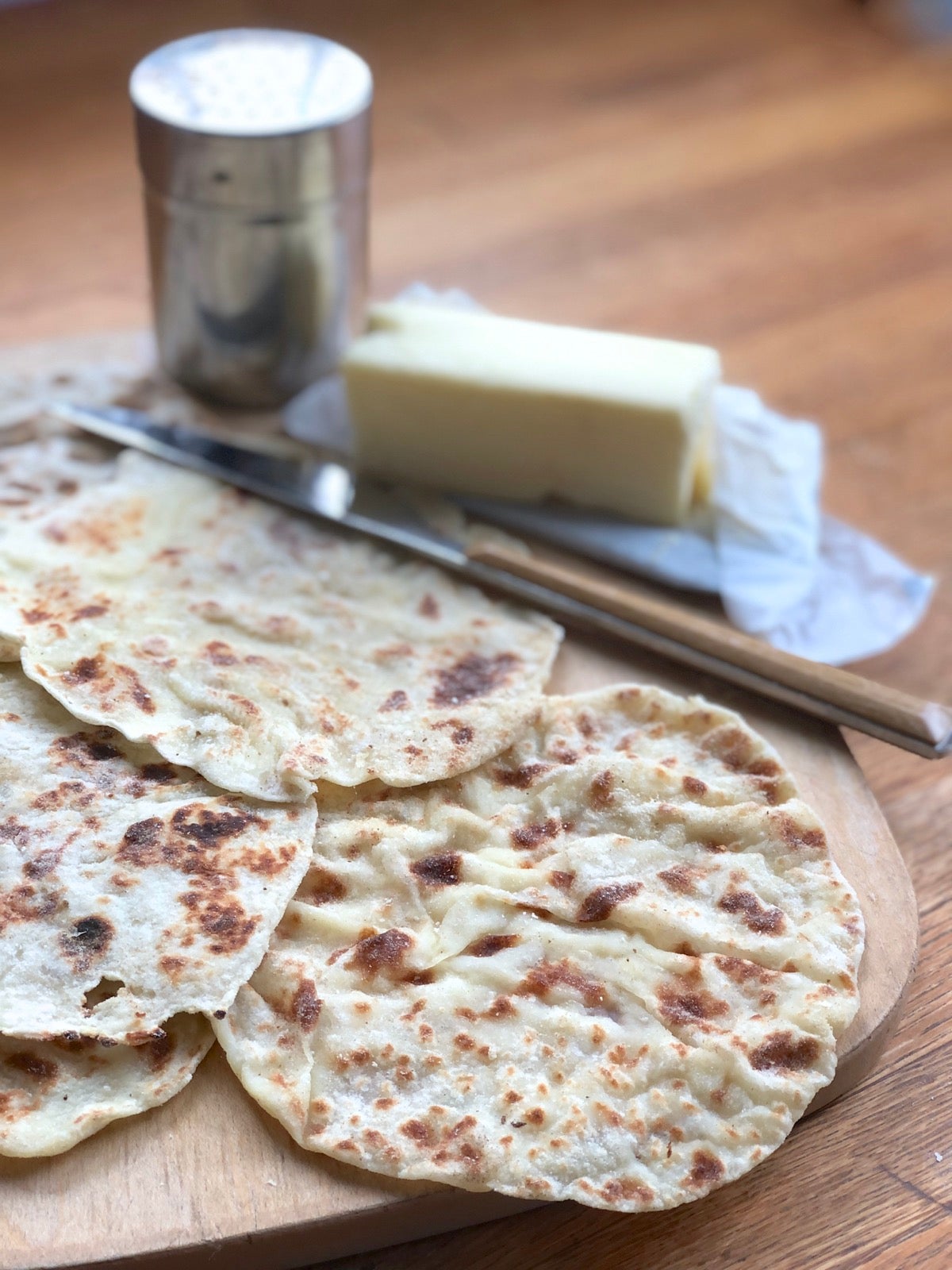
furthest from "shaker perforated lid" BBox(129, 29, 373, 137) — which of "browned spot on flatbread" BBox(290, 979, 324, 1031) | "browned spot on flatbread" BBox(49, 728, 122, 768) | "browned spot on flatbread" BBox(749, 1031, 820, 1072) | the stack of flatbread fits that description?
"browned spot on flatbread" BBox(749, 1031, 820, 1072)

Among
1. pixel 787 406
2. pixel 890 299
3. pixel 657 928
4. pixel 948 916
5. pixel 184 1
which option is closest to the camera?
pixel 657 928

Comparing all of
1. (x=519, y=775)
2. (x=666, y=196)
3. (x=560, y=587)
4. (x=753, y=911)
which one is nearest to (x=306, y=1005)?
(x=519, y=775)

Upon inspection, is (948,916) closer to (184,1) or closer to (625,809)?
(625,809)

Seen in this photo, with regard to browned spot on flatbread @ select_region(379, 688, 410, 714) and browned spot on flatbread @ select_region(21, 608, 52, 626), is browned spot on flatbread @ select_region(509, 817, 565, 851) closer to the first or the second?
browned spot on flatbread @ select_region(379, 688, 410, 714)

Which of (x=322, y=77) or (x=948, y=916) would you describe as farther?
(x=322, y=77)

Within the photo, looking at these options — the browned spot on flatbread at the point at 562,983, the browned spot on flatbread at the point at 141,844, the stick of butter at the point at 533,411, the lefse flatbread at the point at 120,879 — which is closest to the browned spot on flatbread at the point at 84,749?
the lefse flatbread at the point at 120,879

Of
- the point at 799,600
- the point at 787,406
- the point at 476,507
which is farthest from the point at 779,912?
the point at 787,406
